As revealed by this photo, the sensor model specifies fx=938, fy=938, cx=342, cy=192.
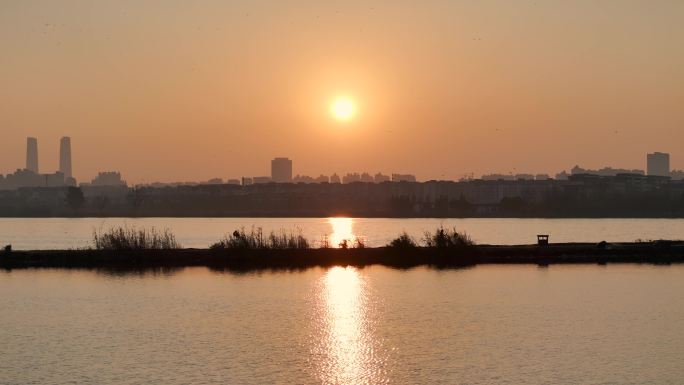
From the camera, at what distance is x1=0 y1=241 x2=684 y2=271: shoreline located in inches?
2306

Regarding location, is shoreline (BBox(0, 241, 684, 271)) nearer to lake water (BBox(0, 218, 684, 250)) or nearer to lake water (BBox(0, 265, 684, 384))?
lake water (BBox(0, 265, 684, 384))

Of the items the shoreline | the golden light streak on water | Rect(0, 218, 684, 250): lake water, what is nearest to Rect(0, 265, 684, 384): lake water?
the golden light streak on water

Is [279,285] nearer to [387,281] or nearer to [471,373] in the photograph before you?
[387,281]

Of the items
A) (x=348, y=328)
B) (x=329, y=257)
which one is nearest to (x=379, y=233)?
(x=329, y=257)

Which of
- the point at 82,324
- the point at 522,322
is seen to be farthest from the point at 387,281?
the point at 82,324

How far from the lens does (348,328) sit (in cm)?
3431

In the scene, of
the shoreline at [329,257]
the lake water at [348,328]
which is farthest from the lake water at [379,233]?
the lake water at [348,328]

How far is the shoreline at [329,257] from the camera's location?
58562 millimetres

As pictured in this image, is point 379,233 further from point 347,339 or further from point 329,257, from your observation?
point 347,339

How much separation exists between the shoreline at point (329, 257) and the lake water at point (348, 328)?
5642mm

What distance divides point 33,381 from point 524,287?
26.6 metres

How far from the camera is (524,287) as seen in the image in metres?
45.6

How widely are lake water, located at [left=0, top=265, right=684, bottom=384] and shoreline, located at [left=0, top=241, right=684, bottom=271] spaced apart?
5.64 metres

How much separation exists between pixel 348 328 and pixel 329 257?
83.0 feet
